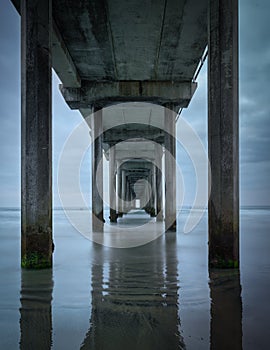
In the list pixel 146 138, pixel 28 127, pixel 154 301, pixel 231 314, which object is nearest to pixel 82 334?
pixel 154 301

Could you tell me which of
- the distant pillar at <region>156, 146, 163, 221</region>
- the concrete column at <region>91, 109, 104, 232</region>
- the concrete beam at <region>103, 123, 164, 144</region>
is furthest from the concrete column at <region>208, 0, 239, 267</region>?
the distant pillar at <region>156, 146, 163, 221</region>

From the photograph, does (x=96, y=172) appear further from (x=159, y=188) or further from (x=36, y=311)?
(x=36, y=311)

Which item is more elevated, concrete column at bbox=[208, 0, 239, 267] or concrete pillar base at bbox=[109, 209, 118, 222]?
concrete column at bbox=[208, 0, 239, 267]

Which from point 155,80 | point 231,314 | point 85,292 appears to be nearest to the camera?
point 231,314

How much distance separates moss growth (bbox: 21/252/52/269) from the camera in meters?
6.23

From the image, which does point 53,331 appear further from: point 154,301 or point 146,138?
point 146,138

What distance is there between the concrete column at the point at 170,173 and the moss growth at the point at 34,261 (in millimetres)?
7818

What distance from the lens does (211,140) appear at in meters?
6.31

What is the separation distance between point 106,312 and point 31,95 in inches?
154

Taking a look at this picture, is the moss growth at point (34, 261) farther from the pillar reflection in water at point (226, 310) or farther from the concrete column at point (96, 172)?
the concrete column at point (96, 172)

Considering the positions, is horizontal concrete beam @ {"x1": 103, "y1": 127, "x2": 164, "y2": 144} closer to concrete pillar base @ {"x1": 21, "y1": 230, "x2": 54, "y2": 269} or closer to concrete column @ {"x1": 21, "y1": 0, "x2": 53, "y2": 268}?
concrete column @ {"x1": 21, "y1": 0, "x2": 53, "y2": 268}

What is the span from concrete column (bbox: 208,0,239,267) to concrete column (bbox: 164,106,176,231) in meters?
7.40

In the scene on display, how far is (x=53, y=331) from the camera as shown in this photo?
3.21 meters

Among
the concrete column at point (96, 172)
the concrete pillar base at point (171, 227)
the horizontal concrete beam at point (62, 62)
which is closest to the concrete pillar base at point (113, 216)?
the concrete column at point (96, 172)
